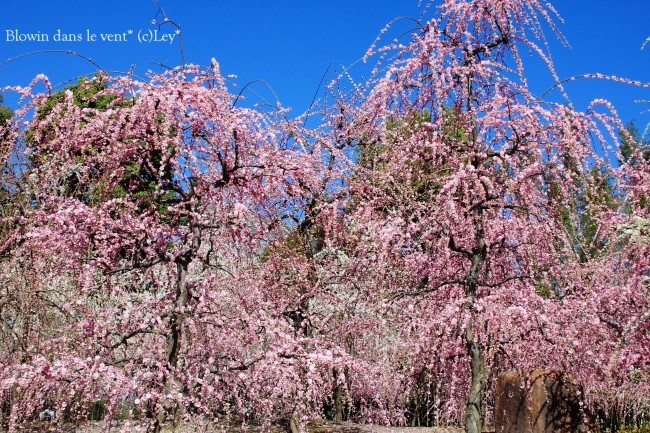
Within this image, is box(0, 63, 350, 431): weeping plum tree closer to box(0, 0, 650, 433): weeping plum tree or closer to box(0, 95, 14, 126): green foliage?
box(0, 0, 650, 433): weeping plum tree

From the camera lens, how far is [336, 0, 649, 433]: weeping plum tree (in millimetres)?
6410

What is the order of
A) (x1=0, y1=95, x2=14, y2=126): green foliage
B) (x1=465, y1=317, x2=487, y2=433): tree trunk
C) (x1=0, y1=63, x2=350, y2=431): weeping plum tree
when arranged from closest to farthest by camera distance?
(x1=0, y1=63, x2=350, y2=431): weeping plum tree, (x1=465, y1=317, x2=487, y2=433): tree trunk, (x1=0, y1=95, x2=14, y2=126): green foliage

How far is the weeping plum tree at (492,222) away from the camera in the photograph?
6.41 metres

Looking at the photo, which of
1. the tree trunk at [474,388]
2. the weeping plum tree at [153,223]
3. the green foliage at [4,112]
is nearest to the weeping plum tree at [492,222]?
the tree trunk at [474,388]

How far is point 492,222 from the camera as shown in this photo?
7.41 meters

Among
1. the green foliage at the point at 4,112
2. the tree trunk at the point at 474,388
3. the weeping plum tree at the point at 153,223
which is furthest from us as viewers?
the green foliage at the point at 4,112

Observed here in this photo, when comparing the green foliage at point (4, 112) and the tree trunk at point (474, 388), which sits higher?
the green foliage at point (4, 112)

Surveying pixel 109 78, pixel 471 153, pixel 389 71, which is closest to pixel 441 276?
pixel 471 153

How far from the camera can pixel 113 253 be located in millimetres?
6672

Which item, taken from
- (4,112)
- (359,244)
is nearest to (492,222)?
(359,244)

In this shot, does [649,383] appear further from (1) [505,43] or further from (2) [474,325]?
(1) [505,43]

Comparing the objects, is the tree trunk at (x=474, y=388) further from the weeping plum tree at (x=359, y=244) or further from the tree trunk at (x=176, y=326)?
the tree trunk at (x=176, y=326)

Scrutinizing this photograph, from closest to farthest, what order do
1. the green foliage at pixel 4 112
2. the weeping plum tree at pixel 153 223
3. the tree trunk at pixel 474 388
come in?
the weeping plum tree at pixel 153 223 < the tree trunk at pixel 474 388 < the green foliage at pixel 4 112

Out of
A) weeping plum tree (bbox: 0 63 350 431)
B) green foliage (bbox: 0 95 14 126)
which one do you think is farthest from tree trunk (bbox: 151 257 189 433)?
green foliage (bbox: 0 95 14 126)
